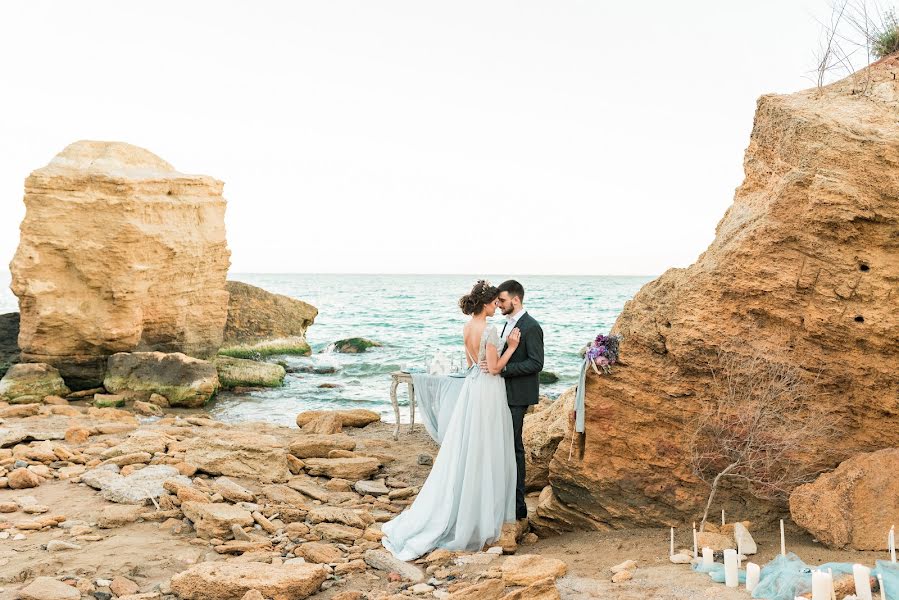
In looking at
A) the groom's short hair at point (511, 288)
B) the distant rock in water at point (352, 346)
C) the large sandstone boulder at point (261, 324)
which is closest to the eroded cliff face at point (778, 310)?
the groom's short hair at point (511, 288)

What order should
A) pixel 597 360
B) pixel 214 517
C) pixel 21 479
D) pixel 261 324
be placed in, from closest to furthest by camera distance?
1. pixel 597 360
2. pixel 214 517
3. pixel 21 479
4. pixel 261 324

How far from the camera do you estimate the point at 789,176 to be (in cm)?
599

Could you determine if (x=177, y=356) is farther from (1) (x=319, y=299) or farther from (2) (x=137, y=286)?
(1) (x=319, y=299)

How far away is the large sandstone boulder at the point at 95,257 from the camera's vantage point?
18.2 metres

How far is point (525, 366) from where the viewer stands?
7117mm

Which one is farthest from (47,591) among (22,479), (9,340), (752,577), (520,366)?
(9,340)

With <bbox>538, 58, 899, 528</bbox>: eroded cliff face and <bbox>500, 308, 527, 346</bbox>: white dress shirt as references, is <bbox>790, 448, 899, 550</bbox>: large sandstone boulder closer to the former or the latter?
<bbox>538, 58, 899, 528</bbox>: eroded cliff face

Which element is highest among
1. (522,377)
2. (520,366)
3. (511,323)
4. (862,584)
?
(511,323)

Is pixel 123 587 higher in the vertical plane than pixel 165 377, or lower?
higher

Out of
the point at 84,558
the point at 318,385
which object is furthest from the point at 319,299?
the point at 84,558

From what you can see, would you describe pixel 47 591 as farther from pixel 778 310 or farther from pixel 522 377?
pixel 778 310

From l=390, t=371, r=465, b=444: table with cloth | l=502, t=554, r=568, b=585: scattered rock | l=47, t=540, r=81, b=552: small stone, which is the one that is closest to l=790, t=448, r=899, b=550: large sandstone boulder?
l=502, t=554, r=568, b=585: scattered rock

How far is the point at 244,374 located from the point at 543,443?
536 inches

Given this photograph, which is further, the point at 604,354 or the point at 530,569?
the point at 604,354
